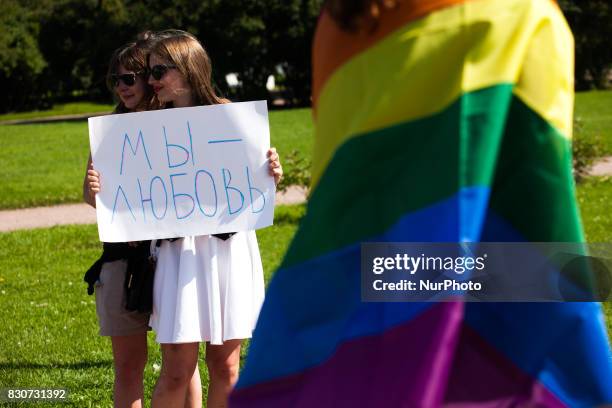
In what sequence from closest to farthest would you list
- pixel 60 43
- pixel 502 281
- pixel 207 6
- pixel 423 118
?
pixel 423 118 < pixel 502 281 < pixel 207 6 < pixel 60 43

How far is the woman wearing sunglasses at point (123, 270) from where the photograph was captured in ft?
12.8

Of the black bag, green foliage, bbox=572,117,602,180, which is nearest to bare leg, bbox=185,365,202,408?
the black bag

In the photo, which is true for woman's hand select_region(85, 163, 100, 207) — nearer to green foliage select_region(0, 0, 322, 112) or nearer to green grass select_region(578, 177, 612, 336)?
green grass select_region(578, 177, 612, 336)

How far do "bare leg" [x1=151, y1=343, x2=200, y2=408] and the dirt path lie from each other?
676 centimetres

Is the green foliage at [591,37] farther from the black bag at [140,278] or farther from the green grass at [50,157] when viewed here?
the black bag at [140,278]

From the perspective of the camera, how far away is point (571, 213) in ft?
6.12

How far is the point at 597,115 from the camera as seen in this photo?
84.1 feet

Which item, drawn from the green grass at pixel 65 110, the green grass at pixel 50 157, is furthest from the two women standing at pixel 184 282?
the green grass at pixel 65 110

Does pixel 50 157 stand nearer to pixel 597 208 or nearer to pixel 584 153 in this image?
pixel 584 153

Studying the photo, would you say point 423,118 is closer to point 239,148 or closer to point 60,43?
point 239,148

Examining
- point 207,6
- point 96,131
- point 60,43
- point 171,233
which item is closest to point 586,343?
point 171,233

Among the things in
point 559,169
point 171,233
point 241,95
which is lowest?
point 241,95

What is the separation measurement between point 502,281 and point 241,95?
39229 millimetres

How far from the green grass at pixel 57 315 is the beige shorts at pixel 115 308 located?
1204mm
